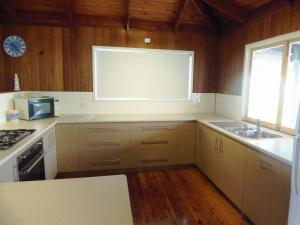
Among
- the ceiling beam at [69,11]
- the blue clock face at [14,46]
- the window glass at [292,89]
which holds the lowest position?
the window glass at [292,89]

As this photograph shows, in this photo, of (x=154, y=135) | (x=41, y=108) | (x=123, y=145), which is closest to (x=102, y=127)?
(x=123, y=145)

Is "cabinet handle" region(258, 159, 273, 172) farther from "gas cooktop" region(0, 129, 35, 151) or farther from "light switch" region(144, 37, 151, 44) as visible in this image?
"light switch" region(144, 37, 151, 44)

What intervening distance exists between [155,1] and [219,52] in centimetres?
150

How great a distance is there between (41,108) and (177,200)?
90.9 inches

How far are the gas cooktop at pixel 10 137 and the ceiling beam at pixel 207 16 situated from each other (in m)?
2.90

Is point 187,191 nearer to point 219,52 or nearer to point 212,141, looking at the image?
point 212,141

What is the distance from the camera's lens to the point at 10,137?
2018mm

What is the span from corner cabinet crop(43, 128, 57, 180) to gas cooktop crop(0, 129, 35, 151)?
0.35 meters

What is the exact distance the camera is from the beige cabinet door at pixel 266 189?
1722 mm

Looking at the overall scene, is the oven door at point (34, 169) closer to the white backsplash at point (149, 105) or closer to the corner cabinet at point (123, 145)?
the corner cabinet at point (123, 145)

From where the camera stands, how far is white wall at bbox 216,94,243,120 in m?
3.32

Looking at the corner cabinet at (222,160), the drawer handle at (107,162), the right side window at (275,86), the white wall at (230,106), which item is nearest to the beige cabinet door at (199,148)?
the corner cabinet at (222,160)

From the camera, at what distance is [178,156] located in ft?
11.3

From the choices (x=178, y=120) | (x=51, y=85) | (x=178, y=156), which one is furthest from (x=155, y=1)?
(x=178, y=156)
